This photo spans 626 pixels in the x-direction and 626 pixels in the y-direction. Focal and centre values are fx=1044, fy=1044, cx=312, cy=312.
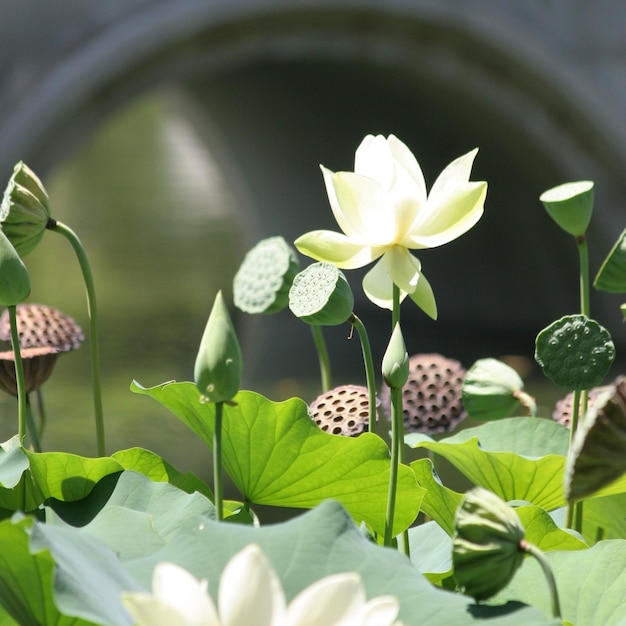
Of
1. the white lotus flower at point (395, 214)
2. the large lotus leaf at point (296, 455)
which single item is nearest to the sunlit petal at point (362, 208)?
the white lotus flower at point (395, 214)

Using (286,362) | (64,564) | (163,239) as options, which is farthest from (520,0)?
(163,239)

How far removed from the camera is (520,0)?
11.3ft

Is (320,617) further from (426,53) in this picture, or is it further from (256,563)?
(426,53)

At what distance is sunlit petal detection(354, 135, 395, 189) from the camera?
599mm

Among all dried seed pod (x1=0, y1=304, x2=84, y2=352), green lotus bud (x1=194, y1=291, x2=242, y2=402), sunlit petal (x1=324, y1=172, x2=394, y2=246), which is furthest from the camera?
dried seed pod (x1=0, y1=304, x2=84, y2=352)

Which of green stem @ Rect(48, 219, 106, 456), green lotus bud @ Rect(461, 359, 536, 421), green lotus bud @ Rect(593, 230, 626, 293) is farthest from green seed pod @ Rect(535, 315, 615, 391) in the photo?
green stem @ Rect(48, 219, 106, 456)

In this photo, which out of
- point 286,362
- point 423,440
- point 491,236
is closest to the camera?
point 423,440

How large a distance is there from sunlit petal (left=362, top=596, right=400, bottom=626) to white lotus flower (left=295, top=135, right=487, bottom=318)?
0.26 meters

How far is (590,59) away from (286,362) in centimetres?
153

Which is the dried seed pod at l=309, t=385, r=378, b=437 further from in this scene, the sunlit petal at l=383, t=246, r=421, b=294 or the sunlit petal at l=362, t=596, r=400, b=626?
the sunlit petal at l=362, t=596, r=400, b=626

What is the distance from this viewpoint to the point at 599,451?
37 centimetres

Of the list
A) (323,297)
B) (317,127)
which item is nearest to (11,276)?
(323,297)

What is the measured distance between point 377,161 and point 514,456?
0.21m

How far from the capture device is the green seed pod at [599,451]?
0.37m
